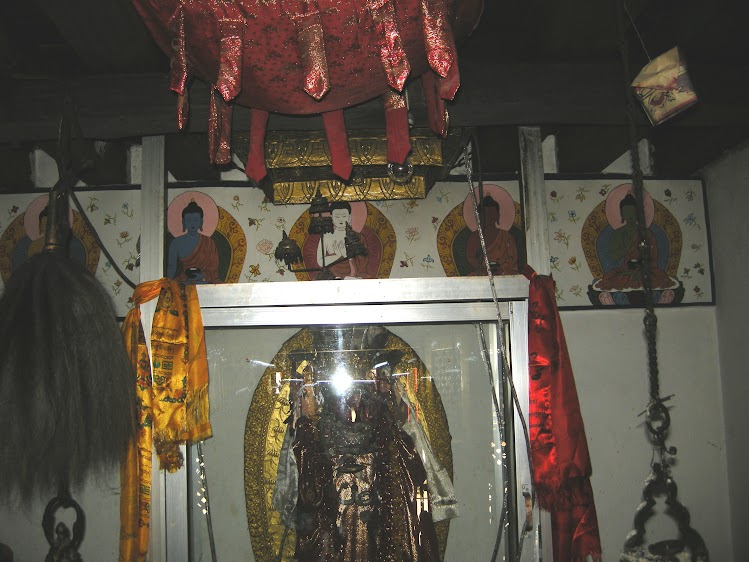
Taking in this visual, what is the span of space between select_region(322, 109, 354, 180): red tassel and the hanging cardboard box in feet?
3.01

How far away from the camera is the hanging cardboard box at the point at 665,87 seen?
72.2 inches

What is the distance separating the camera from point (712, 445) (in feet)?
9.91

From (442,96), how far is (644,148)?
1.94m

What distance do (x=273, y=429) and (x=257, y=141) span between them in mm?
1123

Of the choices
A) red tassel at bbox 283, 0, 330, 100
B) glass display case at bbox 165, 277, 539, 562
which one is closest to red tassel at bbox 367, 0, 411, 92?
red tassel at bbox 283, 0, 330, 100

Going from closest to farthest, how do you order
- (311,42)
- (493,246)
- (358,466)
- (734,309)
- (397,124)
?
(311,42) < (397,124) < (358,466) < (734,309) < (493,246)

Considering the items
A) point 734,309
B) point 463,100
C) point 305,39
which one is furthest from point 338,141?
point 734,309

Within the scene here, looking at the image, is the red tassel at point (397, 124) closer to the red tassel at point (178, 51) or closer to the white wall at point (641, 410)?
the red tassel at point (178, 51)

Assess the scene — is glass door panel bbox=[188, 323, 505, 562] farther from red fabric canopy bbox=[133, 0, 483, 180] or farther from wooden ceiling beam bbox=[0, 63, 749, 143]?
red fabric canopy bbox=[133, 0, 483, 180]

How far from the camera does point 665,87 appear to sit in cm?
186

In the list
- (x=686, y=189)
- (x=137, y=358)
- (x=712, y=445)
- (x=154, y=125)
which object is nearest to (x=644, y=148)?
(x=686, y=189)

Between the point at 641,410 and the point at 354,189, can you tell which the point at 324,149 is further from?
the point at 641,410

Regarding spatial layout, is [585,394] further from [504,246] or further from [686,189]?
[686,189]

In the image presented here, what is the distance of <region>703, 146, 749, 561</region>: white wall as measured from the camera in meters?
2.89
